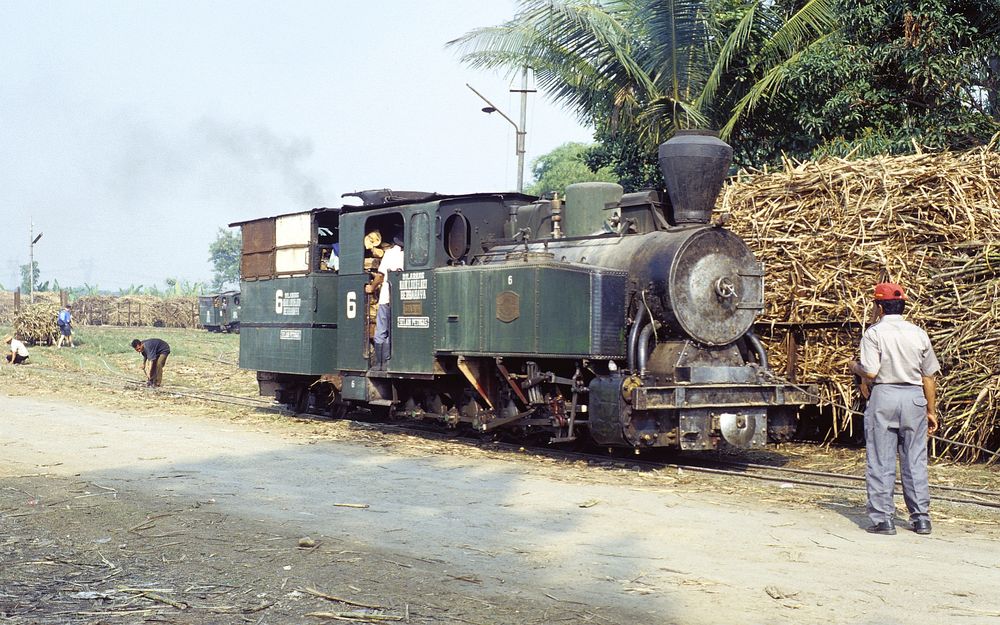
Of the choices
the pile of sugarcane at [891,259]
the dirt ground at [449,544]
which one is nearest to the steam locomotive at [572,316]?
the dirt ground at [449,544]

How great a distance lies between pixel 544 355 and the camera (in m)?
10.2

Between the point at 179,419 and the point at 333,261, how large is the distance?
10.0ft

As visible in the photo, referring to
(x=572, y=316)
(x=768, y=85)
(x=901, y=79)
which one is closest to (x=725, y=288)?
(x=572, y=316)

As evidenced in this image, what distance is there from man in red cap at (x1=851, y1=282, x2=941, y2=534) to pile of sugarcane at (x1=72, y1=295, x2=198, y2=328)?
5358 centimetres

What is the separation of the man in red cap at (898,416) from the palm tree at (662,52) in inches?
383

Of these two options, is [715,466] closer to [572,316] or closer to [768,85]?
[572,316]

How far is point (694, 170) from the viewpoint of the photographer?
10078mm

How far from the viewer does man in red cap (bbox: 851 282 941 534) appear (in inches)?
271

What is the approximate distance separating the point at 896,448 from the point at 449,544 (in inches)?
127

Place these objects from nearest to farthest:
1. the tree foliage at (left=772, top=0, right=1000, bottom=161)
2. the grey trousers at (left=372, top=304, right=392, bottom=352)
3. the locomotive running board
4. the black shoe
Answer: the black shoe, the locomotive running board, the grey trousers at (left=372, top=304, right=392, bottom=352), the tree foliage at (left=772, top=0, right=1000, bottom=161)

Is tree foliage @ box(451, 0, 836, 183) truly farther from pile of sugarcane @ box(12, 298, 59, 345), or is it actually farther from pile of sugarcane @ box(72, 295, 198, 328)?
pile of sugarcane @ box(72, 295, 198, 328)

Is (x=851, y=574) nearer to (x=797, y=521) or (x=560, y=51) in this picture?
(x=797, y=521)

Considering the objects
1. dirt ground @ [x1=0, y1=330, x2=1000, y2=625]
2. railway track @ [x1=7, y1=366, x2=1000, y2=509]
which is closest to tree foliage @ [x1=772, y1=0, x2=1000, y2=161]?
railway track @ [x1=7, y1=366, x2=1000, y2=509]

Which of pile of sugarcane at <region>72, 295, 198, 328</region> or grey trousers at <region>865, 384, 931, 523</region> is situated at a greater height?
pile of sugarcane at <region>72, 295, 198, 328</region>
